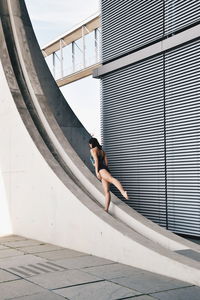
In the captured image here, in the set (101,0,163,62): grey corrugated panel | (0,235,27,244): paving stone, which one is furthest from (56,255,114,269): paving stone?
(101,0,163,62): grey corrugated panel

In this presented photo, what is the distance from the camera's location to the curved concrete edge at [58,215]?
6.36 metres

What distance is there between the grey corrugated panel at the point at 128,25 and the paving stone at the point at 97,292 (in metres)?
6.50

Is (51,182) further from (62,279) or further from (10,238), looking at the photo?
(62,279)

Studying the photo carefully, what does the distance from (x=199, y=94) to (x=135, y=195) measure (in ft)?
10.3

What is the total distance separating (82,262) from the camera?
6.93 metres

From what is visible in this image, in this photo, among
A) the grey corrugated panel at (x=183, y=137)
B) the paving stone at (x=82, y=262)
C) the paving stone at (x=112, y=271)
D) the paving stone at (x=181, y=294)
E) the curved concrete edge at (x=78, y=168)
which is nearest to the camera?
the paving stone at (x=181, y=294)

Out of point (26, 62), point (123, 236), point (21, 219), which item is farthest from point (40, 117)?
→ point (123, 236)

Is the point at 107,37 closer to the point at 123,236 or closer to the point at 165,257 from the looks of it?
the point at 123,236

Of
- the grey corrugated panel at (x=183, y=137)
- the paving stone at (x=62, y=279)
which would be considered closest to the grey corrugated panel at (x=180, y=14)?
the grey corrugated panel at (x=183, y=137)

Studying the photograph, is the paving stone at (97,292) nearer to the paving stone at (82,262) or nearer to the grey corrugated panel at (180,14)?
the paving stone at (82,262)

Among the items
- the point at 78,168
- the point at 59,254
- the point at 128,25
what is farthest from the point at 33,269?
the point at 128,25

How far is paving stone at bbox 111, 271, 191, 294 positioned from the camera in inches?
211

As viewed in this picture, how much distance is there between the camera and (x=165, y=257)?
605 cm

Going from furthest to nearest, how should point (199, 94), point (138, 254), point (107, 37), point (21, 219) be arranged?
point (107, 37)
point (21, 219)
point (199, 94)
point (138, 254)
